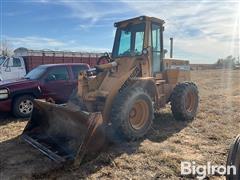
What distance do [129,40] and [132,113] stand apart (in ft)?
7.18

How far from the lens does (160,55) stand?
7848mm

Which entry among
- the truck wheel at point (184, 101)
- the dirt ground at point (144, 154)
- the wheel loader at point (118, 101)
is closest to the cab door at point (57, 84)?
the dirt ground at point (144, 154)

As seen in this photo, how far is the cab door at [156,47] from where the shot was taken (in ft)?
24.5

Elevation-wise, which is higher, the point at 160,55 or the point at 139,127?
the point at 160,55

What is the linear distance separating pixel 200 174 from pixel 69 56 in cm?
1517

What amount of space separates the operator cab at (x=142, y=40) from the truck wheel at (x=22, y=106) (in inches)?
129

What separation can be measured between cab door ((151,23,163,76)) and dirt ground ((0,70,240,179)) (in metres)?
1.57

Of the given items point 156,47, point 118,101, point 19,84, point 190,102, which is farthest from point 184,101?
point 19,84

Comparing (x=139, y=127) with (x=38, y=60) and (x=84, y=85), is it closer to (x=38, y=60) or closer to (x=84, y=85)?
(x=84, y=85)

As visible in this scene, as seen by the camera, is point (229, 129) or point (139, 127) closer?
point (139, 127)

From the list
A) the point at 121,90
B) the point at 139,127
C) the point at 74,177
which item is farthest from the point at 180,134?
the point at 74,177

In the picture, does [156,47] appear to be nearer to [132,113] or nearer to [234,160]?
[132,113]

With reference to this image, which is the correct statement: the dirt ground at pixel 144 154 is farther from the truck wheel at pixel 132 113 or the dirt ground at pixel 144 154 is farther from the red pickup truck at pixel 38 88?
the red pickup truck at pixel 38 88

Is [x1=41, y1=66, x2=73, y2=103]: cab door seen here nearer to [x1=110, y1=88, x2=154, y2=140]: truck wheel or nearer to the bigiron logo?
[x1=110, y1=88, x2=154, y2=140]: truck wheel
